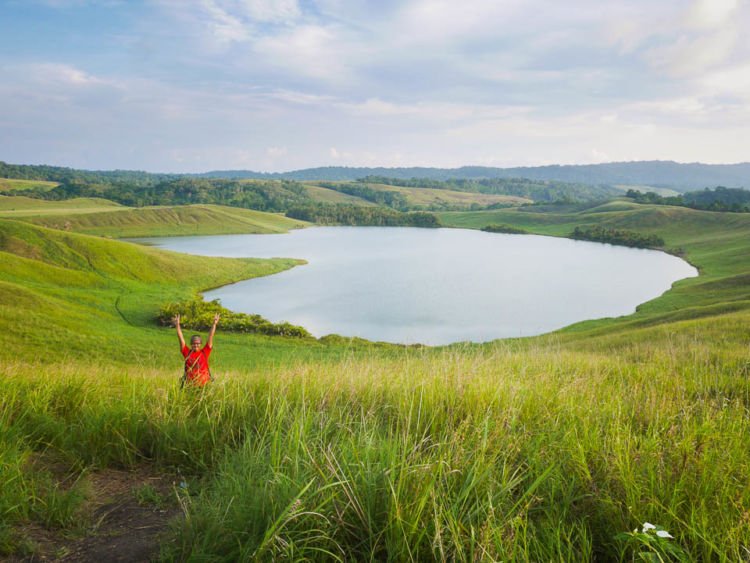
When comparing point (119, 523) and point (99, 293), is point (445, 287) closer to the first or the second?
point (99, 293)

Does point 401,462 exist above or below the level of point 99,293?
above

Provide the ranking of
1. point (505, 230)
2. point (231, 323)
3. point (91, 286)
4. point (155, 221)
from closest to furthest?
point (231, 323), point (91, 286), point (155, 221), point (505, 230)

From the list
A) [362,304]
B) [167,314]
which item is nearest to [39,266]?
[167,314]

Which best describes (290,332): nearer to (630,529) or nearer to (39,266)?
(39,266)

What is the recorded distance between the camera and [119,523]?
3.71 metres

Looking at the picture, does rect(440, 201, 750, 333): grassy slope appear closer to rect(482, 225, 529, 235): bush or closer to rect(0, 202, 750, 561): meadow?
rect(482, 225, 529, 235): bush

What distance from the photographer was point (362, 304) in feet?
187

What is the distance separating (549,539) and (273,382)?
3.81m

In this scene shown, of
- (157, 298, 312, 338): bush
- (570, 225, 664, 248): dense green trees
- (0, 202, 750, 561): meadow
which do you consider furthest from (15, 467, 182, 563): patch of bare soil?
(570, 225, 664, 248): dense green trees

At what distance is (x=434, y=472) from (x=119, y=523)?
250cm

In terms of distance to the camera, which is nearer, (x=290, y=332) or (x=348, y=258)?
(x=290, y=332)

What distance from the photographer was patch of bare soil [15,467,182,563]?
130 inches

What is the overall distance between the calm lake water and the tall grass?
86.5 ft

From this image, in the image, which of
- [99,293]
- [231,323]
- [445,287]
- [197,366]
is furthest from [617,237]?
[197,366]
